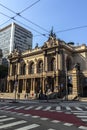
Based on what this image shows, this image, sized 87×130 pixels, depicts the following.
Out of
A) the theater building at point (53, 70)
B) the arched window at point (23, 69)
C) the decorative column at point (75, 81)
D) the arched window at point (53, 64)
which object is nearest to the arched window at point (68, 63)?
the theater building at point (53, 70)

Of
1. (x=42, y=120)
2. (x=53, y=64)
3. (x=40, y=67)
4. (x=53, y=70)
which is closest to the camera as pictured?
(x=42, y=120)

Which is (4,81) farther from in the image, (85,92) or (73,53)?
(85,92)

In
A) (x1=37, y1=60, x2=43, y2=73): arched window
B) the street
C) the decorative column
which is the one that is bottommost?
the street

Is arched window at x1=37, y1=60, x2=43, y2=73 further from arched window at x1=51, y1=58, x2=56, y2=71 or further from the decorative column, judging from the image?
the decorative column

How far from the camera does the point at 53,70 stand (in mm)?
53906

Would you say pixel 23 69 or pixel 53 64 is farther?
pixel 23 69

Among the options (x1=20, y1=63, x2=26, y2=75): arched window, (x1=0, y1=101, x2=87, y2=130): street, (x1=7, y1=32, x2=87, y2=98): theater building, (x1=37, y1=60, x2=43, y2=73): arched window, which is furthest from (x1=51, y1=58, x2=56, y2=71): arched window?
(x1=0, y1=101, x2=87, y2=130): street

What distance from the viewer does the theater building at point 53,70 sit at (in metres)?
47.8

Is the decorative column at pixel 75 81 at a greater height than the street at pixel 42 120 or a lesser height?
greater

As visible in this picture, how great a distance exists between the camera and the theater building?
47.8 metres

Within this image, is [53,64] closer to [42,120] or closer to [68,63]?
[68,63]

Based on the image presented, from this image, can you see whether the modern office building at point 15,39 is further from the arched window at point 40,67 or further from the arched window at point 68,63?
the arched window at point 68,63

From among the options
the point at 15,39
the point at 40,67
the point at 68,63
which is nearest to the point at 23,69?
the point at 40,67

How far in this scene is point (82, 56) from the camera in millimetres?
55062
